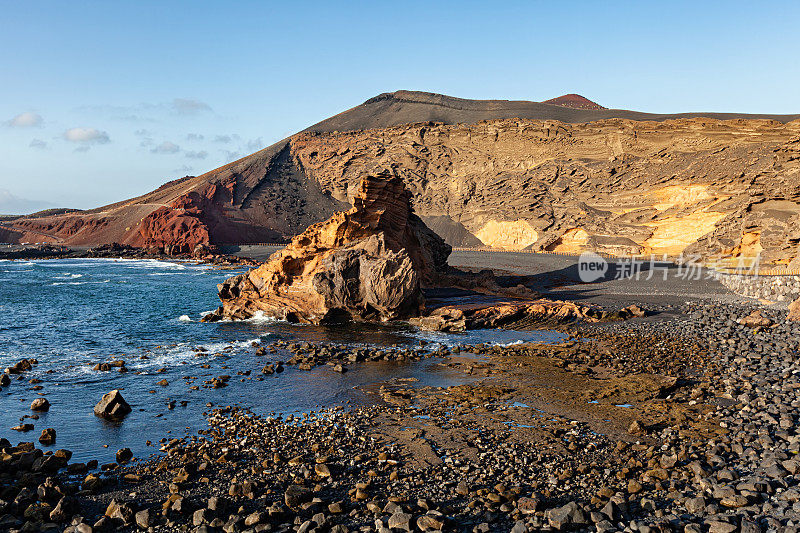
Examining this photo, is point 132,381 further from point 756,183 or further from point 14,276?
point 756,183

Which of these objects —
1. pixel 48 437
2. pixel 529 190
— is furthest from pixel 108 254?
pixel 48 437

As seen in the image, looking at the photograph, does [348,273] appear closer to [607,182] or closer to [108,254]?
[607,182]

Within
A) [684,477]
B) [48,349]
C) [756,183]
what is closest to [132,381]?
[48,349]

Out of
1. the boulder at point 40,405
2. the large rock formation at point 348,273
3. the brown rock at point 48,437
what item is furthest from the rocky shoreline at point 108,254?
the brown rock at point 48,437

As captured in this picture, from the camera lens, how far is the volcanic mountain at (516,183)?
46969 mm

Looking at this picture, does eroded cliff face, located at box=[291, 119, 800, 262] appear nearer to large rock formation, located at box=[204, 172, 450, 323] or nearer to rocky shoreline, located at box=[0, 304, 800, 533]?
large rock formation, located at box=[204, 172, 450, 323]

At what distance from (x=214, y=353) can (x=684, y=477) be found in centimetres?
1719

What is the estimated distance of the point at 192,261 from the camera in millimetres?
68438

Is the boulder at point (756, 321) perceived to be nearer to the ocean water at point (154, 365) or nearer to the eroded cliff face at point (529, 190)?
the ocean water at point (154, 365)

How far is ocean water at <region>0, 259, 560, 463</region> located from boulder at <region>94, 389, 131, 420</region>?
0.25 metres

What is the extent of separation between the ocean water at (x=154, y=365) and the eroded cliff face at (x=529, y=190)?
11.3 m

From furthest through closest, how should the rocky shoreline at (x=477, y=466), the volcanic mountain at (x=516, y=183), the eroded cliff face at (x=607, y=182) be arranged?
the volcanic mountain at (x=516, y=183), the eroded cliff face at (x=607, y=182), the rocky shoreline at (x=477, y=466)

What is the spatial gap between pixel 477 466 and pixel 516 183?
5849cm

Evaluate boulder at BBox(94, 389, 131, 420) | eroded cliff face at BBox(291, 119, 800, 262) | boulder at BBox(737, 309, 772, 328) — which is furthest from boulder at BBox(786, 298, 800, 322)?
boulder at BBox(94, 389, 131, 420)
